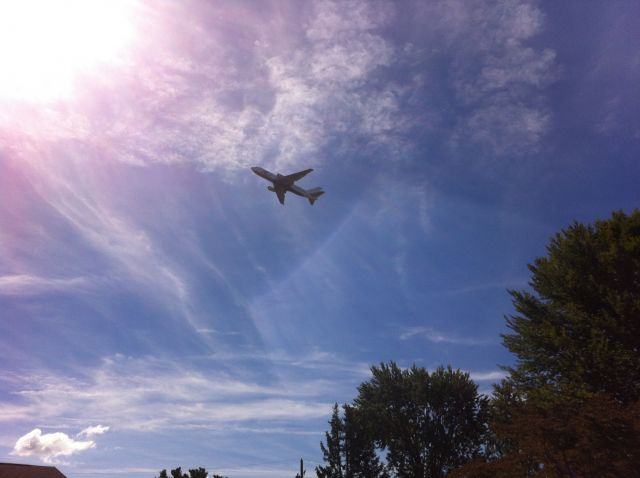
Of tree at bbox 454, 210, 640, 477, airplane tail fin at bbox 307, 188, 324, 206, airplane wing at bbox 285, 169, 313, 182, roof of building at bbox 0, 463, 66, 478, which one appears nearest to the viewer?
tree at bbox 454, 210, 640, 477

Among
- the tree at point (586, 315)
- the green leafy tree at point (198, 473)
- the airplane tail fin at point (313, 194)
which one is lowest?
the green leafy tree at point (198, 473)

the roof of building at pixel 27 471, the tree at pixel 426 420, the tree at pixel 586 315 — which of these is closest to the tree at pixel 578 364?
the tree at pixel 586 315

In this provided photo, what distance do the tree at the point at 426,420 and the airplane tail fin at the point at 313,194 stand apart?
1902 centimetres

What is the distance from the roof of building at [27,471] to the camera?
3797cm

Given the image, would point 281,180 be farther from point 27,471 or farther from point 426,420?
point 27,471

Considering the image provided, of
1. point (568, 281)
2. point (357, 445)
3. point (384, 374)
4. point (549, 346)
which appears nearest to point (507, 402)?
point (549, 346)

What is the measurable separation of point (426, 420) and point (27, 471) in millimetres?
38625

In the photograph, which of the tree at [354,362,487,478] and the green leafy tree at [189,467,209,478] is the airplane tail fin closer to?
the tree at [354,362,487,478]

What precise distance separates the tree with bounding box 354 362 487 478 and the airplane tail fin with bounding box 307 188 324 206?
19.0m

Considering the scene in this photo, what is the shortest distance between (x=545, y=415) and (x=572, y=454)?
152cm

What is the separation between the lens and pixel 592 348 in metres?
21.6

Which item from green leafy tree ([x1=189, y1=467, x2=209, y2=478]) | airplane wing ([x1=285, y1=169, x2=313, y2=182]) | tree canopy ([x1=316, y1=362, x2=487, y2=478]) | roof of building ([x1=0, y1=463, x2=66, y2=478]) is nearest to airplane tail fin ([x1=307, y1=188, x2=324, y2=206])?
airplane wing ([x1=285, y1=169, x2=313, y2=182])

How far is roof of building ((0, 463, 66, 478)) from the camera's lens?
1495 inches

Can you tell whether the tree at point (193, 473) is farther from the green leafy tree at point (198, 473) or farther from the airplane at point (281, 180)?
the airplane at point (281, 180)
